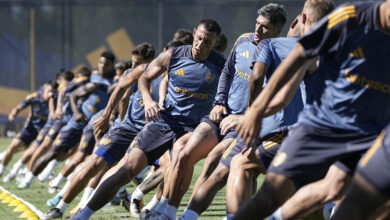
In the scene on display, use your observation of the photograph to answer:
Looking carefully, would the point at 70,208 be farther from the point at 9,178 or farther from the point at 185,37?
the point at 9,178

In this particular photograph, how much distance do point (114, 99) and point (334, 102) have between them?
3.58 metres

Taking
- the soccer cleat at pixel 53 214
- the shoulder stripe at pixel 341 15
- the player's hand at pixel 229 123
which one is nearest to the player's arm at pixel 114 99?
the soccer cleat at pixel 53 214

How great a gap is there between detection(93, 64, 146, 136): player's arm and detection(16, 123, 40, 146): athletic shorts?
755 cm

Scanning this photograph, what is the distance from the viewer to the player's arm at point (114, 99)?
7.38 metres

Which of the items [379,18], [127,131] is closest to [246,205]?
[379,18]

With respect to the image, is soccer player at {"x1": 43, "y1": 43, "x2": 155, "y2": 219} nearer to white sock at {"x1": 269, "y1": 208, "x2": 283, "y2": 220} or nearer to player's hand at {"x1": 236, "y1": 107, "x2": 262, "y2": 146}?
white sock at {"x1": 269, "y1": 208, "x2": 283, "y2": 220}

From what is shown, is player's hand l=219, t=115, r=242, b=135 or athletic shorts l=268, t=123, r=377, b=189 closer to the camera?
athletic shorts l=268, t=123, r=377, b=189

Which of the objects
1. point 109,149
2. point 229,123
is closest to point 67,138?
point 109,149

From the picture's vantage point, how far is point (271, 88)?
4168 millimetres

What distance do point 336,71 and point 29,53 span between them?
72.4 ft

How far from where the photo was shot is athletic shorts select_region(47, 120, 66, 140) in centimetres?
1334

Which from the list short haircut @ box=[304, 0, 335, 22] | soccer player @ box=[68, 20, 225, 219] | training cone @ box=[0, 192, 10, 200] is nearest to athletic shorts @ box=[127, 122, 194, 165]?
soccer player @ box=[68, 20, 225, 219]

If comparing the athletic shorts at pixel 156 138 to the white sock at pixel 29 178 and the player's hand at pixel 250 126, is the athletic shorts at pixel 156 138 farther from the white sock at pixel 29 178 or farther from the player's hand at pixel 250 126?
the white sock at pixel 29 178

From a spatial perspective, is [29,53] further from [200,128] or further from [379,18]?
[379,18]
